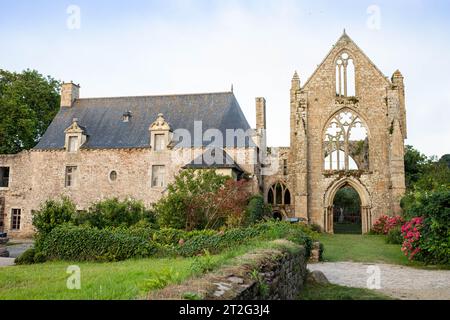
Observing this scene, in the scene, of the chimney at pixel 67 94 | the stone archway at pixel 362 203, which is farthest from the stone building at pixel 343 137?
the chimney at pixel 67 94

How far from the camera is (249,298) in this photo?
500 centimetres

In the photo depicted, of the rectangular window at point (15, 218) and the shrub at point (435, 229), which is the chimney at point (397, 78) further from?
the rectangular window at point (15, 218)

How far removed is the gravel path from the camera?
8.95 m

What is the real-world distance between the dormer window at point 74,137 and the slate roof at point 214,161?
333 inches

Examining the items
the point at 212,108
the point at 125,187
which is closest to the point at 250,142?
the point at 212,108

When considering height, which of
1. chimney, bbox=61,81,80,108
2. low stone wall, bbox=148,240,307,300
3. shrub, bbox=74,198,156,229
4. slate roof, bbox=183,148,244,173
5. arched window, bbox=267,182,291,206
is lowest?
low stone wall, bbox=148,240,307,300

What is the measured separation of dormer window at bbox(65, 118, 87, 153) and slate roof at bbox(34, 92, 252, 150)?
47 cm

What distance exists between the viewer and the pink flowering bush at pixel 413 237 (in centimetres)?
1374

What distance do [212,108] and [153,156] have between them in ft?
17.1

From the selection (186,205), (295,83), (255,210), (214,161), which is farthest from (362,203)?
(186,205)

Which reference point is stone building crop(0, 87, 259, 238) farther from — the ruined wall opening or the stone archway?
the ruined wall opening

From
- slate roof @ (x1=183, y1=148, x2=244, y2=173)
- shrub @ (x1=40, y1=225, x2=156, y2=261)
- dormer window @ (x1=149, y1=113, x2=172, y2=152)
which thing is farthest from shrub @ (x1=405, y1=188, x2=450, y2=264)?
dormer window @ (x1=149, y1=113, x2=172, y2=152)

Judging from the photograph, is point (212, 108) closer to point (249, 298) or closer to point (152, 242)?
point (152, 242)
